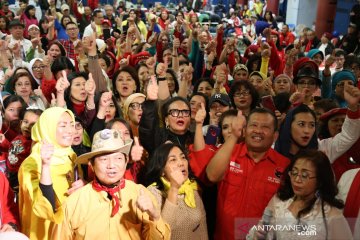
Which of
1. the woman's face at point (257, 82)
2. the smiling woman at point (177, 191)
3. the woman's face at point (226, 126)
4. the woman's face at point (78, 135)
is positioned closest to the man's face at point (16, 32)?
the woman's face at point (257, 82)

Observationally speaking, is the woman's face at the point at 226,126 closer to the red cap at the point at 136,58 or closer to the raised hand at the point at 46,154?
the raised hand at the point at 46,154

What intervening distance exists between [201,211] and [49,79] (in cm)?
317

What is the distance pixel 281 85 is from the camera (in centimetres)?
549

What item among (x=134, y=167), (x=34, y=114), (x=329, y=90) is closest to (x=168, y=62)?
(x=329, y=90)

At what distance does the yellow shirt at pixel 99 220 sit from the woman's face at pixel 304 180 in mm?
732

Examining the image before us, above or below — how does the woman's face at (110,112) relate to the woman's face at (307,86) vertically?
below

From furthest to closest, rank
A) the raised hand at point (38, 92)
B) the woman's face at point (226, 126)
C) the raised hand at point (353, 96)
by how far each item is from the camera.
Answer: the raised hand at point (38, 92), the woman's face at point (226, 126), the raised hand at point (353, 96)

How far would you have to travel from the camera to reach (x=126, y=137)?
136 inches

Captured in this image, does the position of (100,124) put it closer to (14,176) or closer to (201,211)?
(14,176)

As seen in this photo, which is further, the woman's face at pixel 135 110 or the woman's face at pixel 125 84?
the woman's face at pixel 125 84

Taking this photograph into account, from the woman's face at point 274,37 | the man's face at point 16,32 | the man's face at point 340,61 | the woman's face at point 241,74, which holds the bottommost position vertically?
the woman's face at point 241,74

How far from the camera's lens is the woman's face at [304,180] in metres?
2.57

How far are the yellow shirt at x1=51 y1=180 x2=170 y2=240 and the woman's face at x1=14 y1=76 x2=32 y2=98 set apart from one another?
2679mm

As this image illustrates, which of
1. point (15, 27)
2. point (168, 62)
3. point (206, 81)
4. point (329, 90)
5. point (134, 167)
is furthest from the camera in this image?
point (15, 27)
